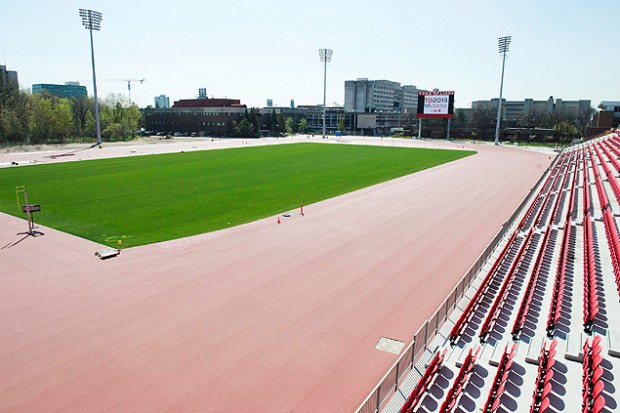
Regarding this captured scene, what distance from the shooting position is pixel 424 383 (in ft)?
30.3

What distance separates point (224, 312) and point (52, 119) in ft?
285

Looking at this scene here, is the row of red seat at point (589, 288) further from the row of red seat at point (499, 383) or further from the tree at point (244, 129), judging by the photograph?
the tree at point (244, 129)

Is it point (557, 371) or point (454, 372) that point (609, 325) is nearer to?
point (557, 371)

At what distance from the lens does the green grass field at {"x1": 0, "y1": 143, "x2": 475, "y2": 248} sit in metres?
23.3

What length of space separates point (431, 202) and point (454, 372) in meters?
20.6

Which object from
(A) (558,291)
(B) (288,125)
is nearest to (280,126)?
(B) (288,125)

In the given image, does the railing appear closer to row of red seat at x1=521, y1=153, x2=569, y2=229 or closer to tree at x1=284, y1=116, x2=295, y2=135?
row of red seat at x1=521, y1=153, x2=569, y2=229

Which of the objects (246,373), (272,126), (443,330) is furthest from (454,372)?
(272,126)

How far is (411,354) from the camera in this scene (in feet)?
33.0

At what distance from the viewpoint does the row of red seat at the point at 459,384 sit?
27.5 feet

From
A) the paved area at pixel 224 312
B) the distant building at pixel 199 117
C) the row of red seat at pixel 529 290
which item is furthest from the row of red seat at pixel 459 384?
the distant building at pixel 199 117

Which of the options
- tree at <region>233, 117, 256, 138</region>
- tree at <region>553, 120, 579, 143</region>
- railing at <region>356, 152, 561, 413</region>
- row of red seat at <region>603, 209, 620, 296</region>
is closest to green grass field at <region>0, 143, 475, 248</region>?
railing at <region>356, 152, 561, 413</region>

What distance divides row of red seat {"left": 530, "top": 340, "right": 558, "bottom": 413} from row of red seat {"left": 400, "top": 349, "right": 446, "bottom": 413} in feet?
6.73

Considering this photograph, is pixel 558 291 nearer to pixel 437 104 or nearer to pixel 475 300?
pixel 475 300
